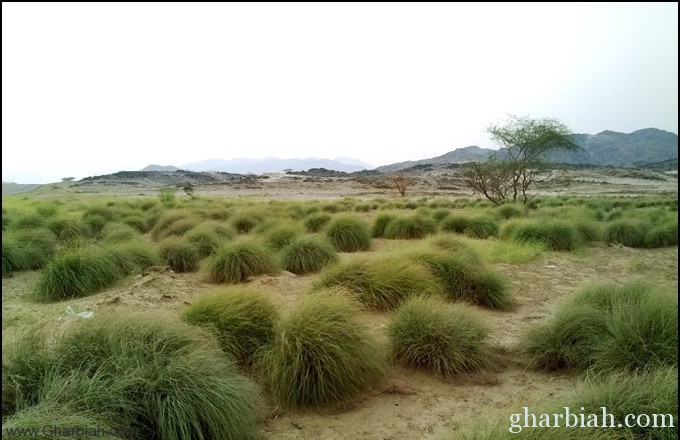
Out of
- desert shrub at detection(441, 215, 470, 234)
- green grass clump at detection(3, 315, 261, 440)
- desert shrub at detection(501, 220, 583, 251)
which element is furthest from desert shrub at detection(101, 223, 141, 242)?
desert shrub at detection(501, 220, 583, 251)

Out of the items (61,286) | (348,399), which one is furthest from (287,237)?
(348,399)

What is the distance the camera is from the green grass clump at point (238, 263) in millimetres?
7348

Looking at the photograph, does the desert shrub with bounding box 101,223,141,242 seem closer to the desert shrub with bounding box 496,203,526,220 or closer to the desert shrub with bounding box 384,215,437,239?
the desert shrub with bounding box 384,215,437,239

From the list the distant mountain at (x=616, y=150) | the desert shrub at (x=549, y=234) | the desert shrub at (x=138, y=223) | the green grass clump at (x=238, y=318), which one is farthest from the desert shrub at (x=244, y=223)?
the distant mountain at (x=616, y=150)

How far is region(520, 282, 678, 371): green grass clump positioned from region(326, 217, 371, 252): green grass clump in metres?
6.04

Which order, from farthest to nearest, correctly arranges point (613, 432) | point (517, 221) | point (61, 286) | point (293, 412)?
1. point (517, 221)
2. point (61, 286)
3. point (293, 412)
4. point (613, 432)

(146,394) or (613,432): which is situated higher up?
(146,394)

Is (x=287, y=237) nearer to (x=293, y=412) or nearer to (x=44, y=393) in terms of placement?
(x=293, y=412)

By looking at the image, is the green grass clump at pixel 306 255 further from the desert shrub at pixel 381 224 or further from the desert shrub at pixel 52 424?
the desert shrub at pixel 52 424

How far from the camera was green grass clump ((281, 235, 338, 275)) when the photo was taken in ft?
26.9

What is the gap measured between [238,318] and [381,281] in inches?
92.7

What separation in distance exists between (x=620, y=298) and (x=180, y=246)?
7.77m

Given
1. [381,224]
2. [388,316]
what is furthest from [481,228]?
[388,316]

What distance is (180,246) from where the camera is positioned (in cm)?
867
